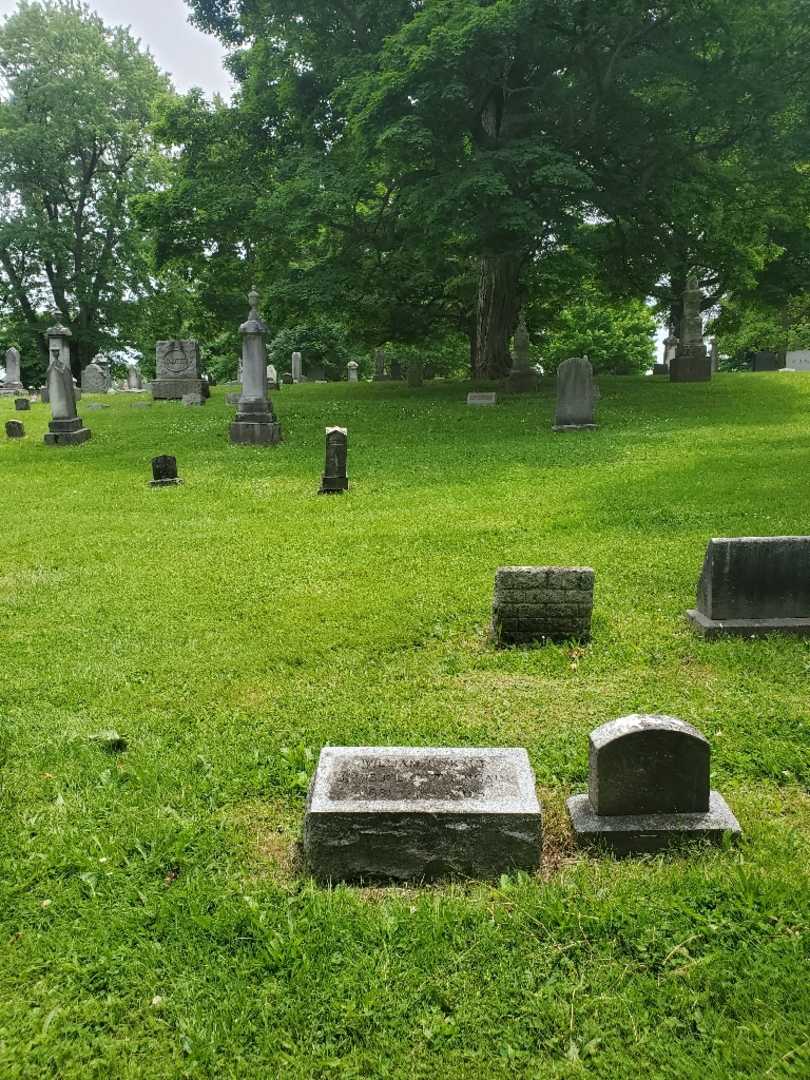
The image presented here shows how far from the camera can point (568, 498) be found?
10.6 m

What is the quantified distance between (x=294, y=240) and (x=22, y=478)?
36.3ft

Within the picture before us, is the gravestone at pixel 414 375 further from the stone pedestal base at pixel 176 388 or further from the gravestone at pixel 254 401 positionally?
the gravestone at pixel 254 401

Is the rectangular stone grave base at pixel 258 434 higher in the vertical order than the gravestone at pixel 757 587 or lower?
higher

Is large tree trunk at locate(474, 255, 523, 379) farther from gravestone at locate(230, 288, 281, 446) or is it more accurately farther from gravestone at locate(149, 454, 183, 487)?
gravestone at locate(149, 454, 183, 487)

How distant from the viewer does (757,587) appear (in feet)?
19.4

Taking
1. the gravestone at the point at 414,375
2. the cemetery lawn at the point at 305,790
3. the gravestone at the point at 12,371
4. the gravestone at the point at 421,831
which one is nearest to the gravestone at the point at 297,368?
the gravestone at the point at 414,375

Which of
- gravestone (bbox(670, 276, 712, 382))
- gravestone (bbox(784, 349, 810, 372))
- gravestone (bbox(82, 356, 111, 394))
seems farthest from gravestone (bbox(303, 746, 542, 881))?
gravestone (bbox(784, 349, 810, 372))

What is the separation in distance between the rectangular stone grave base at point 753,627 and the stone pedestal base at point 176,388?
2365 centimetres

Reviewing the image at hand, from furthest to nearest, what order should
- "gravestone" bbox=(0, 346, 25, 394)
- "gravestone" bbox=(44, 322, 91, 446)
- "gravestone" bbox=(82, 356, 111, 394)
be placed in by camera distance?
"gravestone" bbox=(0, 346, 25, 394)
"gravestone" bbox=(82, 356, 111, 394)
"gravestone" bbox=(44, 322, 91, 446)

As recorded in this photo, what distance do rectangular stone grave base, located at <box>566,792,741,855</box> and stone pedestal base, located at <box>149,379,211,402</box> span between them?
25.3 meters

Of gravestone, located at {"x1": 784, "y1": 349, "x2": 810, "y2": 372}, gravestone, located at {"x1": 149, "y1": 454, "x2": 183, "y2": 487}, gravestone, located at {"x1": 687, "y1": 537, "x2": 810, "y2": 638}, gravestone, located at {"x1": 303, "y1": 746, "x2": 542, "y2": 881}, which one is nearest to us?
gravestone, located at {"x1": 303, "y1": 746, "x2": 542, "y2": 881}

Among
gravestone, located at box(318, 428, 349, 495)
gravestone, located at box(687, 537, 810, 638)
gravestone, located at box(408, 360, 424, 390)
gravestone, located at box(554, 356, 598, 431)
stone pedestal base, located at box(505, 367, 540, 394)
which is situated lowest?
gravestone, located at box(687, 537, 810, 638)

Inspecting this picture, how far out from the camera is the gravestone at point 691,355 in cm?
2458

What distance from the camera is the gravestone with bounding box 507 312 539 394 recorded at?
23.2 meters
